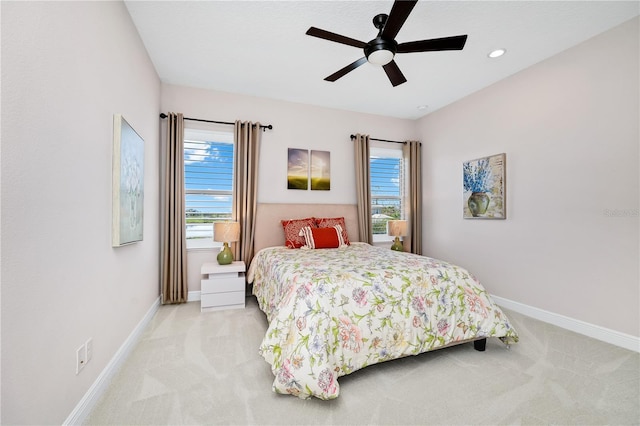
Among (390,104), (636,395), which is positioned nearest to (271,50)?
(390,104)

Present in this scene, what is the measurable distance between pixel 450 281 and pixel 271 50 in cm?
267

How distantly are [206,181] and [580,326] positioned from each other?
4.33 m

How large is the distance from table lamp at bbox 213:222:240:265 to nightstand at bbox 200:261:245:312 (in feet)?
0.32

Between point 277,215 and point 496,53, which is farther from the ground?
point 496,53

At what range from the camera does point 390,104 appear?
4.06m

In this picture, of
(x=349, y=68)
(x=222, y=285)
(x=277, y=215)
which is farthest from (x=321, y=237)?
(x=349, y=68)

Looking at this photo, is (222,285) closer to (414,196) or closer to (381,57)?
(381,57)

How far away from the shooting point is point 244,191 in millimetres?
3582

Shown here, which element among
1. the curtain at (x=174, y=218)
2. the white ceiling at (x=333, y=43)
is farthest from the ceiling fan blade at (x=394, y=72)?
the curtain at (x=174, y=218)

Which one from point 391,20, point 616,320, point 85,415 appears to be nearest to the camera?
point 85,415

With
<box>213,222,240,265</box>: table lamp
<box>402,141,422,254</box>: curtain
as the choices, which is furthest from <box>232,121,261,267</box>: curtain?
<box>402,141,422,254</box>: curtain

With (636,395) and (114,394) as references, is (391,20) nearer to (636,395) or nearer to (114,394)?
(636,395)

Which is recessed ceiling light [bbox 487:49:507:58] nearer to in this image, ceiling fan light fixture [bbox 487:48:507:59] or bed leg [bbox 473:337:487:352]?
ceiling fan light fixture [bbox 487:48:507:59]

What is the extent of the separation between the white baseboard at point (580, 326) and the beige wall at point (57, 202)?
12.6 feet
